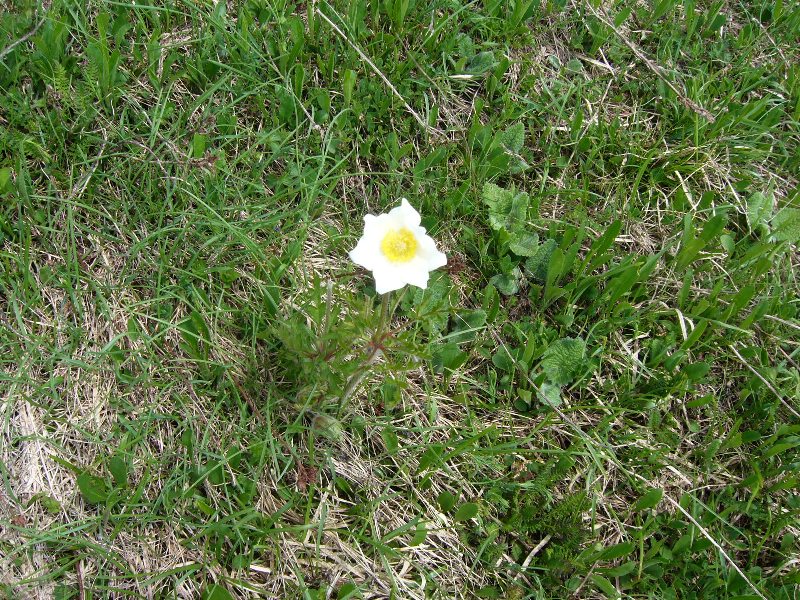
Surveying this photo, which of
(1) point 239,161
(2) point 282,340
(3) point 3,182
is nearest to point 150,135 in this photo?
(1) point 239,161

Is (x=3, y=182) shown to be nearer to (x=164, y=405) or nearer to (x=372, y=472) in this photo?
(x=164, y=405)

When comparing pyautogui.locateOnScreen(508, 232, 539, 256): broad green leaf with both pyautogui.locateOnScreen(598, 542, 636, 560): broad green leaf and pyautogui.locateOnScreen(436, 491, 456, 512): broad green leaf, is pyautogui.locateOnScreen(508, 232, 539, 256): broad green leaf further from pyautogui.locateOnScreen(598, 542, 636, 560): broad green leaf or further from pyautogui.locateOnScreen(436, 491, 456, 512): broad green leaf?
pyautogui.locateOnScreen(598, 542, 636, 560): broad green leaf

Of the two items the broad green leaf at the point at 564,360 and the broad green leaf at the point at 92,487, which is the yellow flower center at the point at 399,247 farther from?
the broad green leaf at the point at 92,487

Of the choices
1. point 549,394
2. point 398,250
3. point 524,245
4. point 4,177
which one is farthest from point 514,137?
point 4,177

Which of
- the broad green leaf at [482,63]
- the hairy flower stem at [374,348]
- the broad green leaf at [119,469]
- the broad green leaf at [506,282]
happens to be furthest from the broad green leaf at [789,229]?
the broad green leaf at [119,469]

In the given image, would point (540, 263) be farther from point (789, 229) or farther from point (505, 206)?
point (789, 229)

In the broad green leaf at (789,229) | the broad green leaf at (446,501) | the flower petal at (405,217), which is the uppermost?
the flower petal at (405,217)
